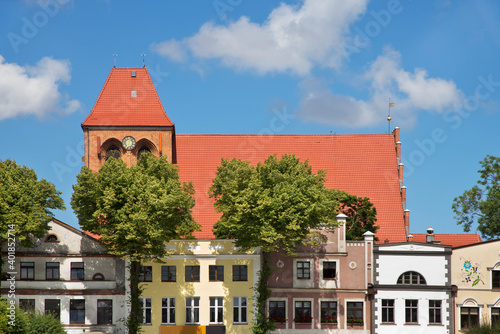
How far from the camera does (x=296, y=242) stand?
55.5m

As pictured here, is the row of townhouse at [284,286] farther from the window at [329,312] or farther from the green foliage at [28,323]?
the green foliage at [28,323]

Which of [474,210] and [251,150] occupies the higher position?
[251,150]

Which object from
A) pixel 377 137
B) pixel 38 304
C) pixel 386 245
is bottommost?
pixel 38 304

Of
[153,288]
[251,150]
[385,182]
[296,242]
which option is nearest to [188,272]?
[153,288]

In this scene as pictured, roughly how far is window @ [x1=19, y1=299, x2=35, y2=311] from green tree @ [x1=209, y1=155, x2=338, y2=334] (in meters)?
15.0

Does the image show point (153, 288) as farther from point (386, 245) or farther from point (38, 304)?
point (386, 245)

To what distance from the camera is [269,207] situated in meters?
54.8

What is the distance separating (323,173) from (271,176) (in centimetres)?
449

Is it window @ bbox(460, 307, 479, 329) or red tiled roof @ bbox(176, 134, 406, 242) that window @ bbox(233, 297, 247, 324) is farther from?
window @ bbox(460, 307, 479, 329)

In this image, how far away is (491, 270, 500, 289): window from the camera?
5722cm

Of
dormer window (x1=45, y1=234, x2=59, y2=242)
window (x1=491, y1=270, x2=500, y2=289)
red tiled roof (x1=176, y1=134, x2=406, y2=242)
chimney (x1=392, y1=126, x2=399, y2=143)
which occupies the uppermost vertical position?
chimney (x1=392, y1=126, x2=399, y2=143)

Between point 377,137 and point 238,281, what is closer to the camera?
point 238,281

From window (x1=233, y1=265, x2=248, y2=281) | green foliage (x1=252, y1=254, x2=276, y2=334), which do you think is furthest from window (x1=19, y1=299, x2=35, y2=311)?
green foliage (x1=252, y1=254, x2=276, y2=334)

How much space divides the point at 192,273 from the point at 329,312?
34.8ft
